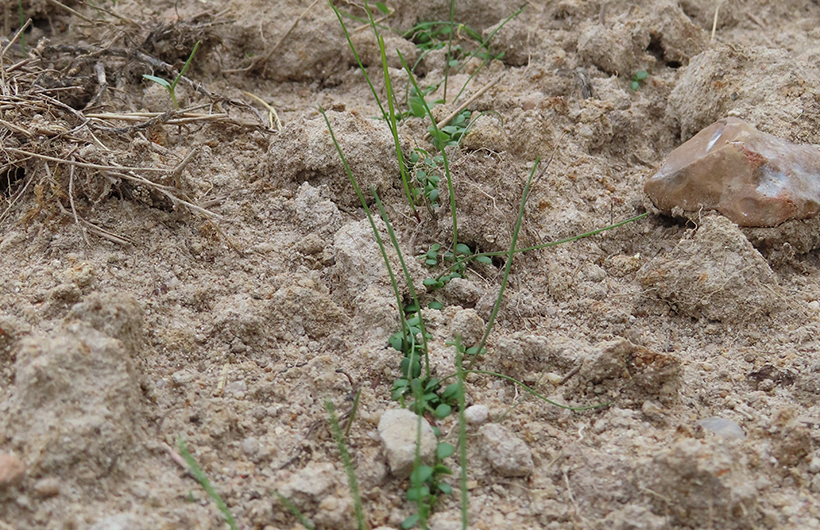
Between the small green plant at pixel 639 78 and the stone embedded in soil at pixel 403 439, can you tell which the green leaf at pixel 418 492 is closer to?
the stone embedded in soil at pixel 403 439

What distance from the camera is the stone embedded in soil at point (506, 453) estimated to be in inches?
55.8

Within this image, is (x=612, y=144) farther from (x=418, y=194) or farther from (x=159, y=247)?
(x=159, y=247)

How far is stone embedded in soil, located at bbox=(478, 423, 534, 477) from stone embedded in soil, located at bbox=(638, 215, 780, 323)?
0.70 meters

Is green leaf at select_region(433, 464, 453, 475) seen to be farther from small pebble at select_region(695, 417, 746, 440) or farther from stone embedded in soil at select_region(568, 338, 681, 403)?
small pebble at select_region(695, 417, 746, 440)

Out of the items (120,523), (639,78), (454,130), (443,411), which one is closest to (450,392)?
(443,411)

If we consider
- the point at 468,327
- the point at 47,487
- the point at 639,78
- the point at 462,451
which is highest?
the point at 639,78

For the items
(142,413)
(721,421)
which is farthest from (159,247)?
(721,421)

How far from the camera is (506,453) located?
142cm

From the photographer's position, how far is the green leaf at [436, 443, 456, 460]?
55.2 inches

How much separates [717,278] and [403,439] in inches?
40.0

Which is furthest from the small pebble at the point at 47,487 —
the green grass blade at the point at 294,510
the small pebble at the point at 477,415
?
the small pebble at the point at 477,415

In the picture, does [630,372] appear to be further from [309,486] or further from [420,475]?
[309,486]

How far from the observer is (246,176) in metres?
2.12

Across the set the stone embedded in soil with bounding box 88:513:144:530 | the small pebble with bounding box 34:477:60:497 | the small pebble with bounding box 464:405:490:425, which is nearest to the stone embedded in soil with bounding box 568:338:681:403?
the small pebble with bounding box 464:405:490:425
